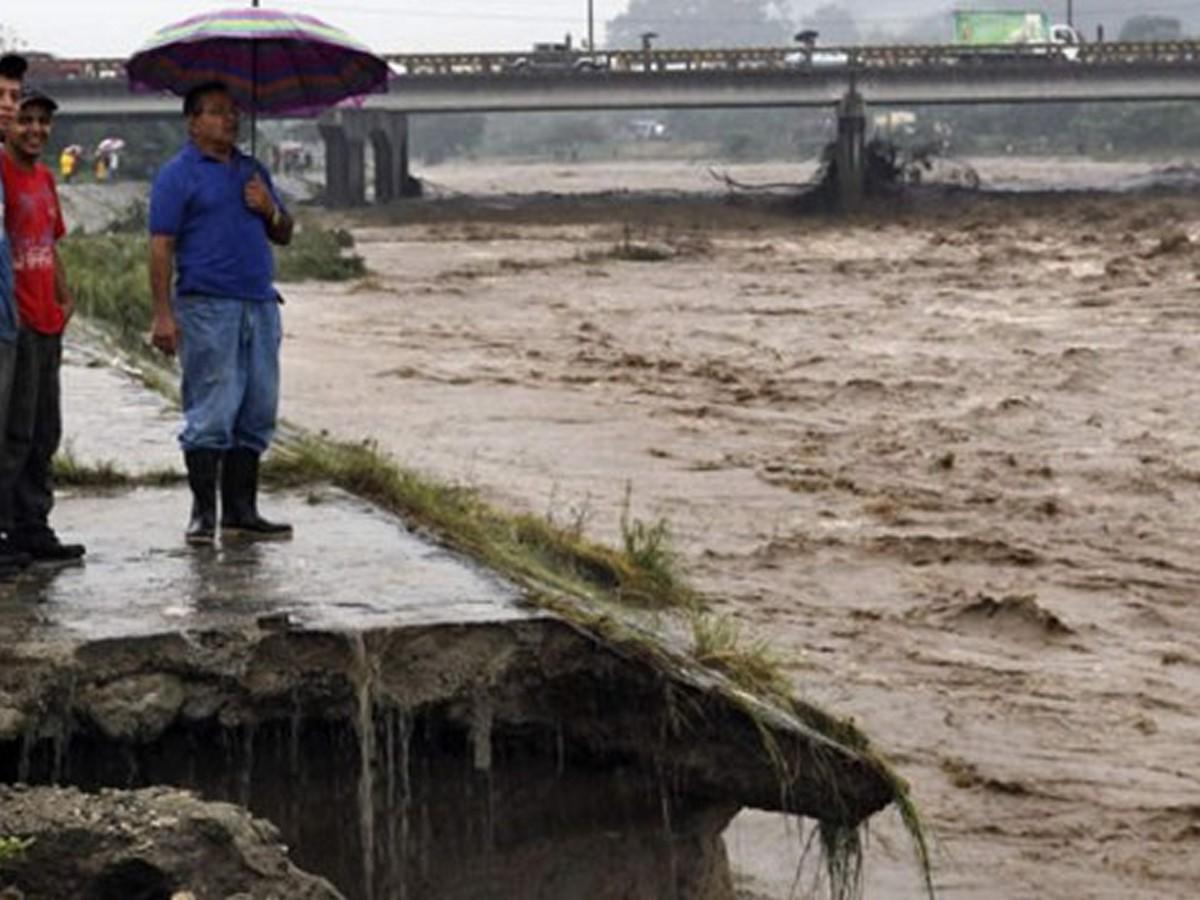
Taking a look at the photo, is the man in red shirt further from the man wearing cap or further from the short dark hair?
the short dark hair

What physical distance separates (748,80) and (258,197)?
5893 centimetres

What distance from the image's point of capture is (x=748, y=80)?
217ft

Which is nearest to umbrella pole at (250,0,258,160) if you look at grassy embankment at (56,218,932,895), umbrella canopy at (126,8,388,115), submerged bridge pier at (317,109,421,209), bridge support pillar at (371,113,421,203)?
umbrella canopy at (126,8,388,115)

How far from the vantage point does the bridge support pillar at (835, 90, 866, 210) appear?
63031 millimetres

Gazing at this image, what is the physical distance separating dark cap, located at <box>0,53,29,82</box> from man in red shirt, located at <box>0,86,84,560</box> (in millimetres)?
81

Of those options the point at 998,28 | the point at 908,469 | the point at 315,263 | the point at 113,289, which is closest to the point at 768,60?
the point at 998,28

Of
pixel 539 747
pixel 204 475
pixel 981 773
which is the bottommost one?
pixel 981 773

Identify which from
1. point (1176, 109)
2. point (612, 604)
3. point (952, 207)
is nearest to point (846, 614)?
point (612, 604)

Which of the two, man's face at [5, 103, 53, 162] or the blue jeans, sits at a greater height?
man's face at [5, 103, 53, 162]

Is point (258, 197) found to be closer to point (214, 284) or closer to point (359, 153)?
point (214, 284)

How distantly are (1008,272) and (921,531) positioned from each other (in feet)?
82.8

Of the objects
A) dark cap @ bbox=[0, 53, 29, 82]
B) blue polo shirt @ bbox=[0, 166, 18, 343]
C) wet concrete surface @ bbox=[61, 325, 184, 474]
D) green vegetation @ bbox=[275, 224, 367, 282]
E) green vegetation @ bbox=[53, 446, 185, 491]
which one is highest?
dark cap @ bbox=[0, 53, 29, 82]

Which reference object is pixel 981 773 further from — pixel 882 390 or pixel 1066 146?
pixel 1066 146

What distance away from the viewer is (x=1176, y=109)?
118 meters
